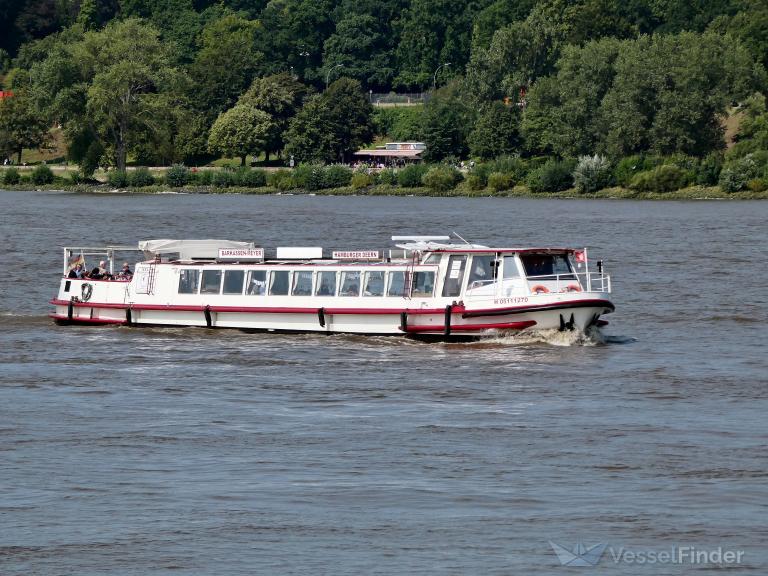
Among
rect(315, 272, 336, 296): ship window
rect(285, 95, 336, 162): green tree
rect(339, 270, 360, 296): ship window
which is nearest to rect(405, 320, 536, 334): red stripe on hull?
rect(339, 270, 360, 296): ship window

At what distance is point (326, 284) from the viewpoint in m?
49.1

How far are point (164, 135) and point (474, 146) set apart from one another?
3158 centimetres

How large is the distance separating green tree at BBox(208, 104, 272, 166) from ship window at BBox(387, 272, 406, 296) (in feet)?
453

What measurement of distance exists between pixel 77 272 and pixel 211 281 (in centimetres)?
548

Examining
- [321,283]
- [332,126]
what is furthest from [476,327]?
[332,126]

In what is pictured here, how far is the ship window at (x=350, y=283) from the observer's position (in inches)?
1918

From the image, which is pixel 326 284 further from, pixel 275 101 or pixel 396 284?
pixel 275 101

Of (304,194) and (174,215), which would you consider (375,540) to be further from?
(304,194)

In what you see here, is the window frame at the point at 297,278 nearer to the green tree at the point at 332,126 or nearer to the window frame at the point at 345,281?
the window frame at the point at 345,281

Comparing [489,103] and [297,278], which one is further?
[489,103]

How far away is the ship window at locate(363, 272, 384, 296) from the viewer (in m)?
48.4

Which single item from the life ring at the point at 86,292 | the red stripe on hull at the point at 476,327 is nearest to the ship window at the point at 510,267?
the red stripe on hull at the point at 476,327

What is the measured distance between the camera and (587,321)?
151ft

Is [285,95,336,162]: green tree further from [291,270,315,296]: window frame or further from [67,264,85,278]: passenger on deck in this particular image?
[291,270,315,296]: window frame
